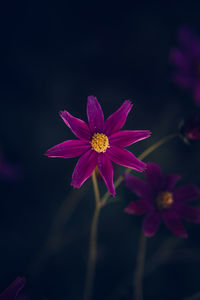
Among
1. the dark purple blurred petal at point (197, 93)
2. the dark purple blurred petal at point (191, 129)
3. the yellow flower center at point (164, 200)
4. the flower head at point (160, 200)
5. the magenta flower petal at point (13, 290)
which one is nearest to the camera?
the magenta flower petal at point (13, 290)

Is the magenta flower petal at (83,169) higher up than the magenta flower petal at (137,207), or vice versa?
the magenta flower petal at (83,169)

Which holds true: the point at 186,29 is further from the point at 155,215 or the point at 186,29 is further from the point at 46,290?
the point at 46,290

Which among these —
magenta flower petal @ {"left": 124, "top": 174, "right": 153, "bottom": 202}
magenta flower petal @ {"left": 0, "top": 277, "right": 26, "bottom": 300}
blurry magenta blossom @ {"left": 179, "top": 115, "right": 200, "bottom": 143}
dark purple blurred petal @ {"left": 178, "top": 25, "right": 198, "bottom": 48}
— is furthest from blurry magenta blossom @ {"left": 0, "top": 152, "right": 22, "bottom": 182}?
dark purple blurred petal @ {"left": 178, "top": 25, "right": 198, "bottom": 48}

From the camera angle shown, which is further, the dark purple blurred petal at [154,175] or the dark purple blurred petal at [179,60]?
the dark purple blurred petal at [179,60]

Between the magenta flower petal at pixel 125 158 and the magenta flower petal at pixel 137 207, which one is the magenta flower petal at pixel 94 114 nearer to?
the magenta flower petal at pixel 125 158

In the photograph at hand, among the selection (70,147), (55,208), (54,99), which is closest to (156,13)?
(54,99)

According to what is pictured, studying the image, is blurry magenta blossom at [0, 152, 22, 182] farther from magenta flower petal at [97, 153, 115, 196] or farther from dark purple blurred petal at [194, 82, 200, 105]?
dark purple blurred petal at [194, 82, 200, 105]

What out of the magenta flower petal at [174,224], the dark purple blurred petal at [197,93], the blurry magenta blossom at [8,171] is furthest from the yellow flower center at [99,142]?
the blurry magenta blossom at [8,171]
